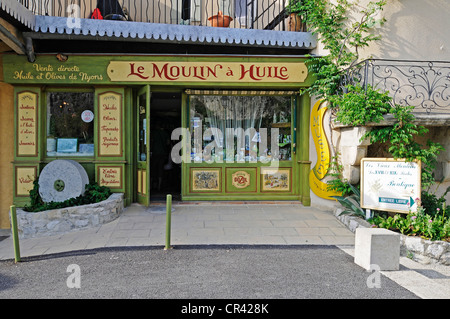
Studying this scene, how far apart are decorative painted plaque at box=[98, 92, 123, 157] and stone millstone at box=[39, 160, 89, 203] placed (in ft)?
2.95

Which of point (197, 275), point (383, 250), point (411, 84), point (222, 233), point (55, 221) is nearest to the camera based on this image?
point (197, 275)

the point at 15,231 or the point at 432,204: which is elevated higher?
the point at 432,204

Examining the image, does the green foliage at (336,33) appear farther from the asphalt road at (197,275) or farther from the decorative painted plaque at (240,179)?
the asphalt road at (197,275)

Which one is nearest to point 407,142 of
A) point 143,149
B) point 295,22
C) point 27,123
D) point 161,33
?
point 295,22

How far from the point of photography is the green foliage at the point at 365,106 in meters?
5.71

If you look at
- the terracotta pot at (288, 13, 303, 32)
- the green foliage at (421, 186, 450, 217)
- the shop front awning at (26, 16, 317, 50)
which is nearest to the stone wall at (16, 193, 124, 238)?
the shop front awning at (26, 16, 317, 50)

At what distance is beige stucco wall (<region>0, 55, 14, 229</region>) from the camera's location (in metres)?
7.66

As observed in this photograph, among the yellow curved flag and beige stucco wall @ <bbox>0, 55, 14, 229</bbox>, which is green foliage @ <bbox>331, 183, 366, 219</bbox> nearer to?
the yellow curved flag

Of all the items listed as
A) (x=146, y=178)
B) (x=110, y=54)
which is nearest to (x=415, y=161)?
(x=146, y=178)

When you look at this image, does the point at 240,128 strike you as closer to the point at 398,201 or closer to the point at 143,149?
the point at 143,149

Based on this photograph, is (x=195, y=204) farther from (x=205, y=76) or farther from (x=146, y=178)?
(x=205, y=76)

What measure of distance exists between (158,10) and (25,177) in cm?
544

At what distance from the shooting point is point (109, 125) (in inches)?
299

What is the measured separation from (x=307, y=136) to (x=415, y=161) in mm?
2708
